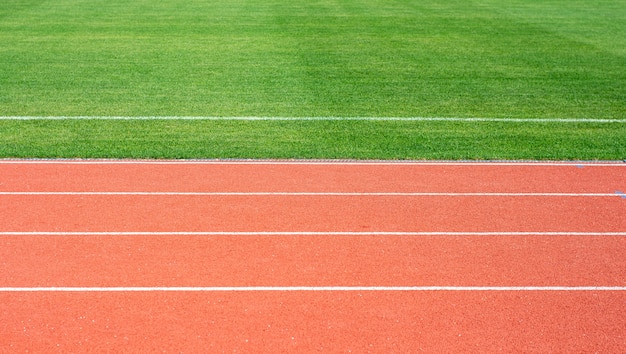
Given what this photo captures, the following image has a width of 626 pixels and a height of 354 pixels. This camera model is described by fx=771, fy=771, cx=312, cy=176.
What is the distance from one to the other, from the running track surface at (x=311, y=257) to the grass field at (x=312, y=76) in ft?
2.97

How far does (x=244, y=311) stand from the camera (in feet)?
20.0

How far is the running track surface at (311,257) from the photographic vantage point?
5.84 metres

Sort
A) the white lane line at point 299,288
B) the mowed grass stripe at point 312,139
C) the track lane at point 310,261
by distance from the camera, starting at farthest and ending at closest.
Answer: the mowed grass stripe at point 312,139
the track lane at point 310,261
the white lane line at point 299,288

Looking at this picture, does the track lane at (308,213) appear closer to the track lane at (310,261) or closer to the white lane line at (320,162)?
the track lane at (310,261)

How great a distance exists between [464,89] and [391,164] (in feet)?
13.7

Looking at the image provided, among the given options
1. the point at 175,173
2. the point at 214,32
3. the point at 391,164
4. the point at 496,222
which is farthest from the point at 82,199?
the point at 214,32

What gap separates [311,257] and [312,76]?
7.35 meters

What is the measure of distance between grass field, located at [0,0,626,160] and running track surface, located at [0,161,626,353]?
91 centimetres

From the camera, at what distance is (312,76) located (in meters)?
13.9

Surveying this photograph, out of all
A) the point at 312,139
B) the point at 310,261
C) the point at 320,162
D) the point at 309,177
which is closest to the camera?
the point at 310,261

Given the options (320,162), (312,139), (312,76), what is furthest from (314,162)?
(312,76)

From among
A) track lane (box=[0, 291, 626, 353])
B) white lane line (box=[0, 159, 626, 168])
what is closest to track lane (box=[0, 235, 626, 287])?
track lane (box=[0, 291, 626, 353])

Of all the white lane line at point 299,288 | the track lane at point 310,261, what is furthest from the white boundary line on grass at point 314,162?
the white lane line at point 299,288

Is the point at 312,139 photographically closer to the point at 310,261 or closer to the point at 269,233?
the point at 269,233
